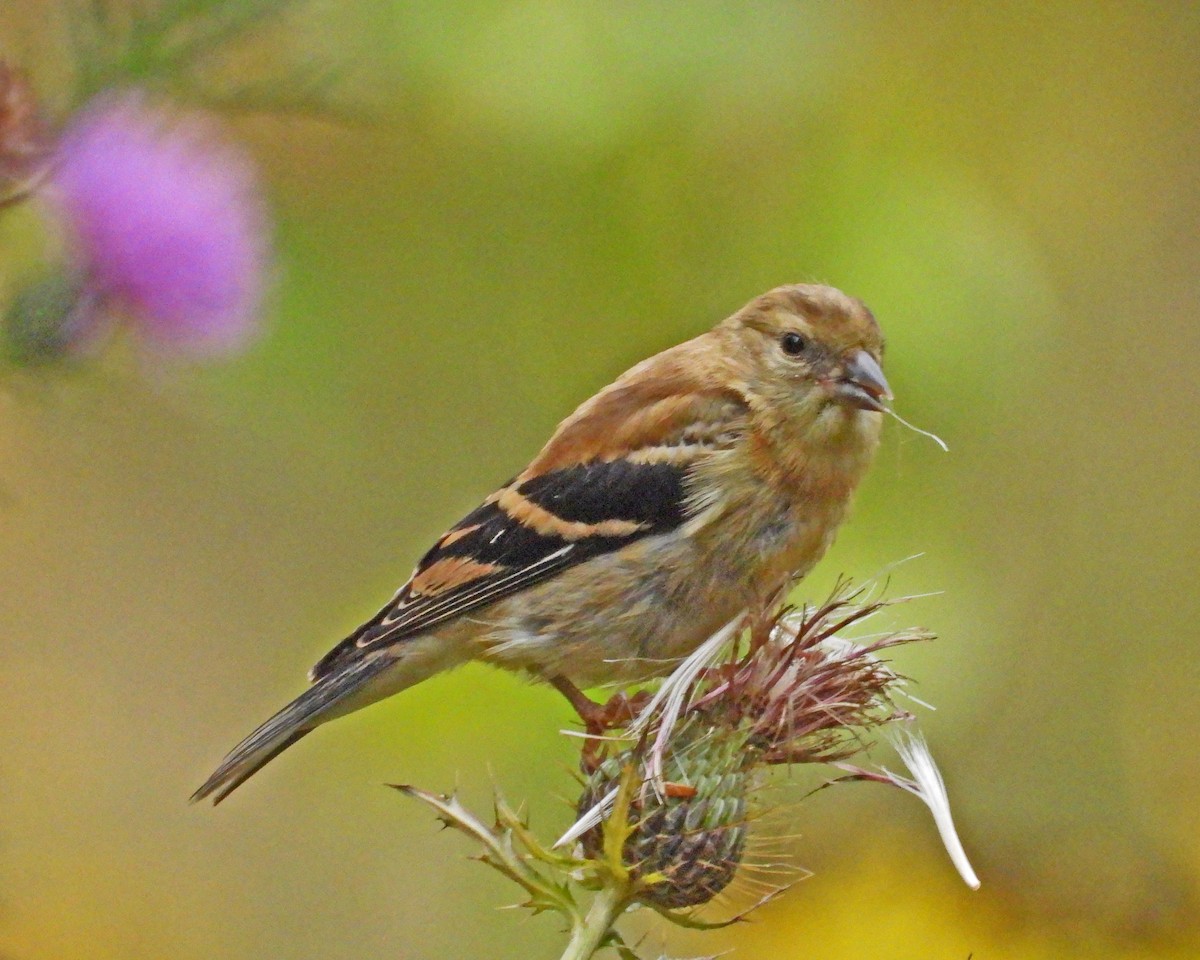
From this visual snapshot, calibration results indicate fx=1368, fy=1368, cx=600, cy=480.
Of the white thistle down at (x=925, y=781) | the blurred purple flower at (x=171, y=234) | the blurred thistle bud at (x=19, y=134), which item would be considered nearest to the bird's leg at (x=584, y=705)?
the white thistle down at (x=925, y=781)

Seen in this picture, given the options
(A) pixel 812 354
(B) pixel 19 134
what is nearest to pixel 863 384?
(A) pixel 812 354

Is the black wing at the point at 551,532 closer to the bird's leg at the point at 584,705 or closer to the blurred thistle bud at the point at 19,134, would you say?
the bird's leg at the point at 584,705

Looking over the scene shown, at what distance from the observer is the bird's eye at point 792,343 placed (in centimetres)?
141

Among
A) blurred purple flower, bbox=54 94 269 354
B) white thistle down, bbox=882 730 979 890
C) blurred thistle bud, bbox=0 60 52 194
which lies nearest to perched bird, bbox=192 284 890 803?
white thistle down, bbox=882 730 979 890

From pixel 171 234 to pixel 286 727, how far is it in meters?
0.52

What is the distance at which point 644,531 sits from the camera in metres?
1.47

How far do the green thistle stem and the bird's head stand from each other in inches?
19.9

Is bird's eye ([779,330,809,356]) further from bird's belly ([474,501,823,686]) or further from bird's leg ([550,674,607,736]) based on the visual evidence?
bird's leg ([550,674,607,736])

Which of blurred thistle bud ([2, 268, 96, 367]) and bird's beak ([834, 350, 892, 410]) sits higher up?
blurred thistle bud ([2, 268, 96, 367])

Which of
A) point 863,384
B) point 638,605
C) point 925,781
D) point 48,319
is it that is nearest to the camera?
point 48,319

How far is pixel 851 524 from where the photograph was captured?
1637 mm

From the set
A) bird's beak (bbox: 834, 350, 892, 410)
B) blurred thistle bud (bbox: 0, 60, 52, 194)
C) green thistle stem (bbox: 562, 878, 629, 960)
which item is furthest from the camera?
bird's beak (bbox: 834, 350, 892, 410)

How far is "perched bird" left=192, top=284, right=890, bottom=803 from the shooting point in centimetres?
144

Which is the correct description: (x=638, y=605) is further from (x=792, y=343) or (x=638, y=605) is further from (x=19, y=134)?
(x=19, y=134)
